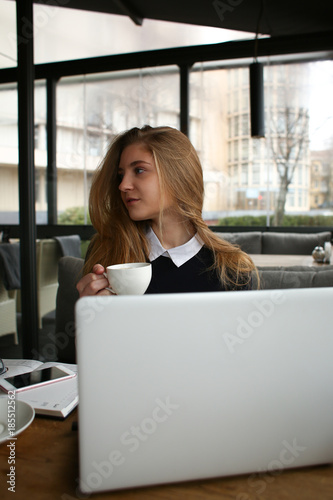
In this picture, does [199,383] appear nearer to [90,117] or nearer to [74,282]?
[74,282]

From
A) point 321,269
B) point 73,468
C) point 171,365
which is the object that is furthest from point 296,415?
point 321,269

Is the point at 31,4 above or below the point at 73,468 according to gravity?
above

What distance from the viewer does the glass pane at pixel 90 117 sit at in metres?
5.72

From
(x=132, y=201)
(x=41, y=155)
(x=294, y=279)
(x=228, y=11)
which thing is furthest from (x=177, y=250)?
(x=41, y=155)

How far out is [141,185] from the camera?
49.4 inches

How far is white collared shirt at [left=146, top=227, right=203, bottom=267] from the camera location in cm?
134

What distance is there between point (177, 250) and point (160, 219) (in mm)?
131

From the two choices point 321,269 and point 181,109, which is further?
point 181,109

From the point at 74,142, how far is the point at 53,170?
538mm

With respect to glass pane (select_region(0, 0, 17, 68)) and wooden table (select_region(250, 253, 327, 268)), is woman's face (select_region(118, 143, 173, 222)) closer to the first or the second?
wooden table (select_region(250, 253, 327, 268))

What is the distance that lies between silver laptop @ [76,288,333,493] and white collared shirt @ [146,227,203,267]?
815mm

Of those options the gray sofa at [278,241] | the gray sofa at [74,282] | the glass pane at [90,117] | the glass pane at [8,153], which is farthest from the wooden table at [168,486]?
the glass pane at [8,153]

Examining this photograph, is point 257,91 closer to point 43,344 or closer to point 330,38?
point 330,38

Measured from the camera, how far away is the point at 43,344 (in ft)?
11.3
